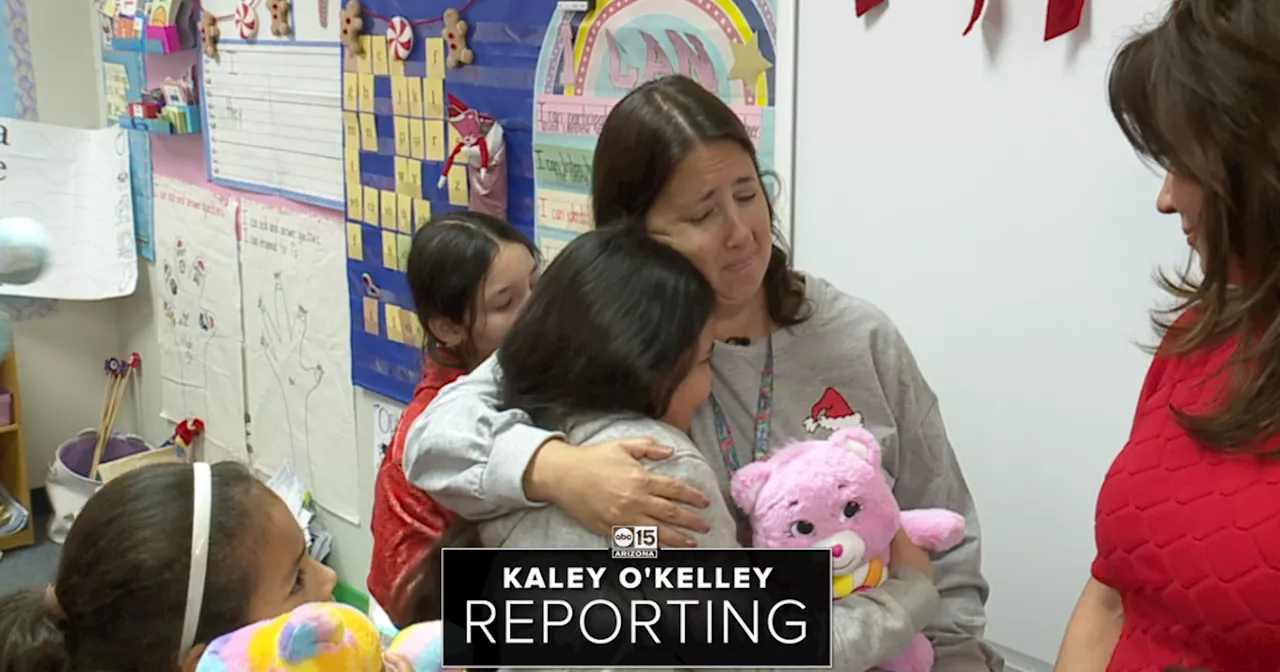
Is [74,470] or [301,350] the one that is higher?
[301,350]

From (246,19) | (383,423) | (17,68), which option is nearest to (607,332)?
(383,423)

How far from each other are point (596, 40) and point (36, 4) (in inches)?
91.4

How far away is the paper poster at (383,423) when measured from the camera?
2.43 m

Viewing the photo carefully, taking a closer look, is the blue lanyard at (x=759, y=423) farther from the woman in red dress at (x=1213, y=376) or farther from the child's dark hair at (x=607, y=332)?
the woman in red dress at (x=1213, y=376)

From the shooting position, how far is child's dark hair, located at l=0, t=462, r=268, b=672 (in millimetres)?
982

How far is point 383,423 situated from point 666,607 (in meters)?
1.72

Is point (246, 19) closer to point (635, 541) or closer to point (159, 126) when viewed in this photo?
point (159, 126)

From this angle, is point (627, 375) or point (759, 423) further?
point (759, 423)

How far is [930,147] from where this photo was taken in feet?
4.56

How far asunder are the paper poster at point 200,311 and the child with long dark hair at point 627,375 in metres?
2.15

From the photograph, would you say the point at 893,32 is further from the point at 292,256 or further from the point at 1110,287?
the point at 292,256

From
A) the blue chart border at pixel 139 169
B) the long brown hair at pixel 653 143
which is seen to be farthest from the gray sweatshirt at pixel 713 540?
the blue chart border at pixel 139 169

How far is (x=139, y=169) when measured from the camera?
3271 mm

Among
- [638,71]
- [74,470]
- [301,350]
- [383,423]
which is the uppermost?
[638,71]
